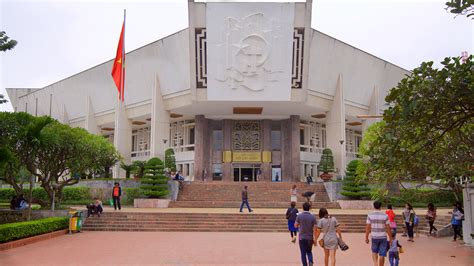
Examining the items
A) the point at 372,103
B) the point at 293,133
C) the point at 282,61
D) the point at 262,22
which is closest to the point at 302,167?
the point at 293,133

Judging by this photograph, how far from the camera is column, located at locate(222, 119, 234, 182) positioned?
35125 mm

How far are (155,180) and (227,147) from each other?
1113 centimetres

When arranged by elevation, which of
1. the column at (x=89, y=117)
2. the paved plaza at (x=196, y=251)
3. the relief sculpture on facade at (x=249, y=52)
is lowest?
the paved plaza at (x=196, y=251)

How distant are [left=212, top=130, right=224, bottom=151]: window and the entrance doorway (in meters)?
2.00

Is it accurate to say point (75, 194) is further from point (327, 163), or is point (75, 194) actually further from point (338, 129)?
point (338, 129)

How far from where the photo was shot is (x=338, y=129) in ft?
110

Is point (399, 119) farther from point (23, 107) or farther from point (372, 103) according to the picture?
point (23, 107)

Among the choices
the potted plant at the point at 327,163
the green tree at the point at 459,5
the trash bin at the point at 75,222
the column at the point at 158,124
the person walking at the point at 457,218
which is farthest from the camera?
the column at the point at 158,124

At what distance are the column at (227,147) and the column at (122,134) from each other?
26.5 ft

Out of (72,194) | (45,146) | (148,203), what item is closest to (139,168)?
(72,194)

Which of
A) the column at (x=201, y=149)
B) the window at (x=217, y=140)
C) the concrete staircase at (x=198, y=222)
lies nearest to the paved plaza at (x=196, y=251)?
the concrete staircase at (x=198, y=222)

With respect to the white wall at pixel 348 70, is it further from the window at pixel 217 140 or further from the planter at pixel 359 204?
the planter at pixel 359 204

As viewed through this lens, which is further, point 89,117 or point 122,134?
point 89,117

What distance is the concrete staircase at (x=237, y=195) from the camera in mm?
24688
